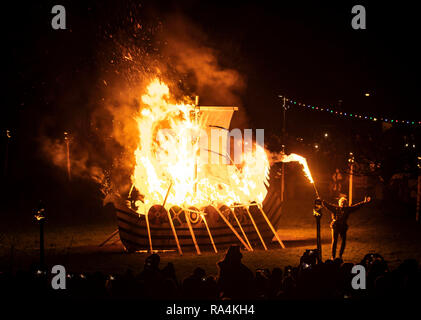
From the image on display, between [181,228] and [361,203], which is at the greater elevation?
[361,203]

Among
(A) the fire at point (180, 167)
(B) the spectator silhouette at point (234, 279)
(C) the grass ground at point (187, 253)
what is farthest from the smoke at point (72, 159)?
(B) the spectator silhouette at point (234, 279)

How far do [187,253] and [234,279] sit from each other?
5979 millimetres

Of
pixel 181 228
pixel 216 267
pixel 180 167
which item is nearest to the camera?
pixel 216 267

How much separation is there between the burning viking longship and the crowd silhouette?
5929 mm

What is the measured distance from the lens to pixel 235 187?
12977 millimetres

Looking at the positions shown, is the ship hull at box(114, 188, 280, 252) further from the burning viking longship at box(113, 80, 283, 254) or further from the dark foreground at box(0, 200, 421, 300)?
the dark foreground at box(0, 200, 421, 300)

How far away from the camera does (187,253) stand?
11984mm

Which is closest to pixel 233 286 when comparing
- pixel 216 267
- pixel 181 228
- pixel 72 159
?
pixel 216 267

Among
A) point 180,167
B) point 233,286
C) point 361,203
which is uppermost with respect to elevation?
point 180,167

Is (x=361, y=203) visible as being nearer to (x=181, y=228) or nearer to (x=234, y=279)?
(x=181, y=228)

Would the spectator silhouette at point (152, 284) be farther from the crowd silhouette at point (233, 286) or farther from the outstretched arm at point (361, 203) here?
the outstretched arm at point (361, 203)

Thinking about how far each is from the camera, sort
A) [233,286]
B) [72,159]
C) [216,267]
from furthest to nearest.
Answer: [72,159]
[216,267]
[233,286]

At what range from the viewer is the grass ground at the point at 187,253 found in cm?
1067
